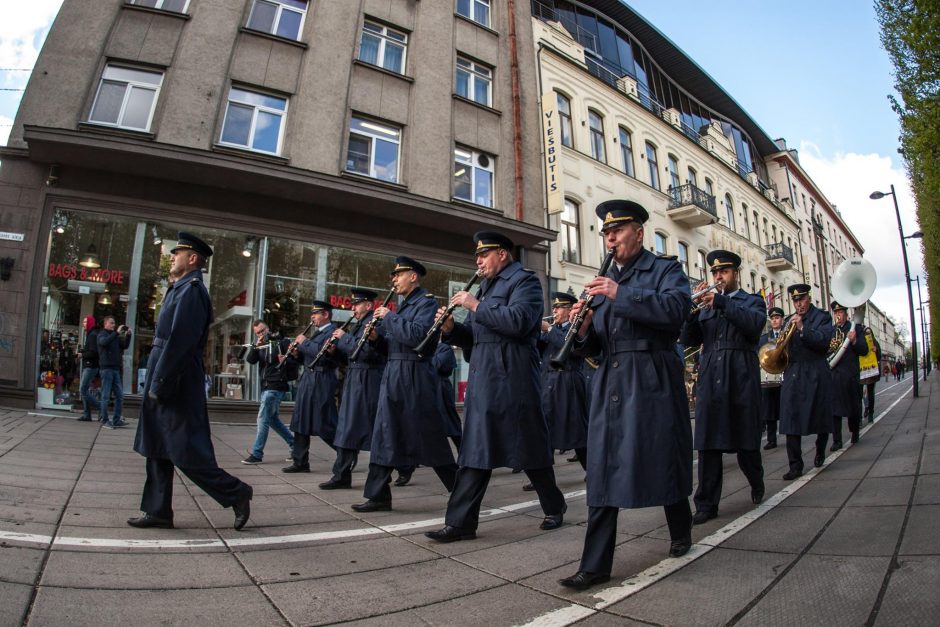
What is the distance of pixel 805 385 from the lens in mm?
6418

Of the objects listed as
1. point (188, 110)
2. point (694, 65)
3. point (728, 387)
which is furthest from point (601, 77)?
point (728, 387)

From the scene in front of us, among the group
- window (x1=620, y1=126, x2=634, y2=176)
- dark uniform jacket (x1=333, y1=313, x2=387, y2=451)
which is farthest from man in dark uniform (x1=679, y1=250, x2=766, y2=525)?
window (x1=620, y1=126, x2=634, y2=176)

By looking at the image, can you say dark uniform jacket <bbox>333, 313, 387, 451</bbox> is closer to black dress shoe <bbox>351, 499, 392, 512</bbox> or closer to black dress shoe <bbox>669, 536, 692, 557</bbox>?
black dress shoe <bbox>351, 499, 392, 512</bbox>

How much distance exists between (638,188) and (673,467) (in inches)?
803

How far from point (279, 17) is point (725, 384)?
13.9m

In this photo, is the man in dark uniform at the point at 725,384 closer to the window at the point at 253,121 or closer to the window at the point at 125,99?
the window at the point at 253,121

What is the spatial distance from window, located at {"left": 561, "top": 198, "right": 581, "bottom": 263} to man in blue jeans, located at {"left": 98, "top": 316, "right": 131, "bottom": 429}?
1257cm

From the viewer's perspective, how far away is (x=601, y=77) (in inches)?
845

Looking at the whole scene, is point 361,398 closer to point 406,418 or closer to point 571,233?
point 406,418

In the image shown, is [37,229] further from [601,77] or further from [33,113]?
[601,77]

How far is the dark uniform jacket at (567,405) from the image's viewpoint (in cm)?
655

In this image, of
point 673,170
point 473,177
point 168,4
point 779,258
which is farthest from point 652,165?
point 168,4

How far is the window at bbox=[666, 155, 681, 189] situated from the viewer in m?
24.3

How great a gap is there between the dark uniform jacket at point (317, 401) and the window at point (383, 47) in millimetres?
10321
